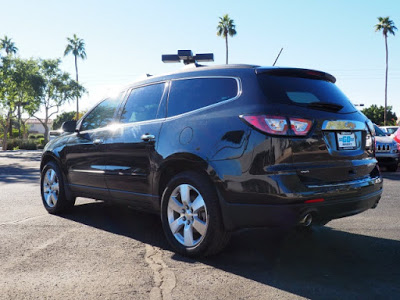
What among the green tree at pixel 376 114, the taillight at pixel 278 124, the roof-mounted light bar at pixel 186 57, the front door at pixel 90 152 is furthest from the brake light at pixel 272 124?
the green tree at pixel 376 114

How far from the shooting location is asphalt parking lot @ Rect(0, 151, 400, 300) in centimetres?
314

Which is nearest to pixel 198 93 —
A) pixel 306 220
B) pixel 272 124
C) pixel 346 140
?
pixel 272 124

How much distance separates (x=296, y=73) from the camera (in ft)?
13.1

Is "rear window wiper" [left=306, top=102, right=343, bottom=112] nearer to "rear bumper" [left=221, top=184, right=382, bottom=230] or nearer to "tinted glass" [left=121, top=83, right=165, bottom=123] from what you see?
"rear bumper" [left=221, top=184, right=382, bottom=230]

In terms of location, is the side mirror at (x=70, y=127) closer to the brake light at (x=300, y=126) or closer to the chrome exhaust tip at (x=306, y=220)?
the brake light at (x=300, y=126)

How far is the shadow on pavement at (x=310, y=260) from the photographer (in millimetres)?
3191

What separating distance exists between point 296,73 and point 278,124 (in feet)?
2.50

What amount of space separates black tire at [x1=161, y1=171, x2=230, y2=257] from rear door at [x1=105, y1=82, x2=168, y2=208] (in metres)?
0.34

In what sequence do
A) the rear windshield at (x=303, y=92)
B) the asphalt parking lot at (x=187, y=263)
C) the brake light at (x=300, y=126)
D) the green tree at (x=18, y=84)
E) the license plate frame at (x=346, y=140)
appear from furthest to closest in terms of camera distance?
the green tree at (x=18, y=84) → the license plate frame at (x=346, y=140) → the rear windshield at (x=303, y=92) → the brake light at (x=300, y=126) → the asphalt parking lot at (x=187, y=263)

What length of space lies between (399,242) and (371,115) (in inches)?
3336

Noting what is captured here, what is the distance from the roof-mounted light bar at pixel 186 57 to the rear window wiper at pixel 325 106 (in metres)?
4.88

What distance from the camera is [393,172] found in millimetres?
13242

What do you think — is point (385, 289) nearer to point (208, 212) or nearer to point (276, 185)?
point (276, 185)

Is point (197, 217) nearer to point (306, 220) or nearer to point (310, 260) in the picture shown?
point (306, 220)
